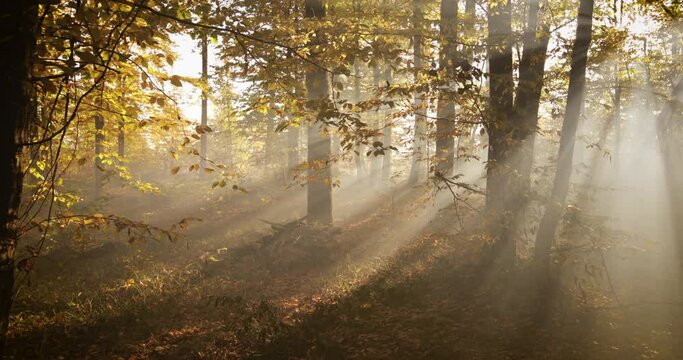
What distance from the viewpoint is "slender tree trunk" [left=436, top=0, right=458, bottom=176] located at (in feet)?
21.9

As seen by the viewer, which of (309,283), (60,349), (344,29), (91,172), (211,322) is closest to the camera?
(344,29)

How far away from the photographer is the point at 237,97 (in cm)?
2723

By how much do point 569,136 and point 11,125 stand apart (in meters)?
8.94

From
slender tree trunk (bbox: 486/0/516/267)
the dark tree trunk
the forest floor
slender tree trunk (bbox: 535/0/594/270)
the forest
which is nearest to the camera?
the forest

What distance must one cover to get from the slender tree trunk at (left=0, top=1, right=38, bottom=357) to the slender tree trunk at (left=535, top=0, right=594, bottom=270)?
8274 millimetres

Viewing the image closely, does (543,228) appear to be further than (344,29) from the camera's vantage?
Yes

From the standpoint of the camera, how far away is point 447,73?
23.1ft

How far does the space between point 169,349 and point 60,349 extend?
1.71m

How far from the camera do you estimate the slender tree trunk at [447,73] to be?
6680 millimetres

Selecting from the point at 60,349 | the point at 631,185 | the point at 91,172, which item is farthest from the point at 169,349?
the point at 631,185

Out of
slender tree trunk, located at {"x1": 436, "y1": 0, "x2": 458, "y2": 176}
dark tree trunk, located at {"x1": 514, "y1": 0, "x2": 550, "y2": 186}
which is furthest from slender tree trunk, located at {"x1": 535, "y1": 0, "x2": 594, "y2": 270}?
slender tree trunk, located at {"x1": 436, "y1": 0, "x2": 458, "y2": 176}

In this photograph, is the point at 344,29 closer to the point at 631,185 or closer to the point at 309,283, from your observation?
the point at 309,283

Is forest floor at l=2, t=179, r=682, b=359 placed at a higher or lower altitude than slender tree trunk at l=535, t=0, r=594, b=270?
lower

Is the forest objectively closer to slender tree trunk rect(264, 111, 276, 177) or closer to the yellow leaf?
the yellow leaf
